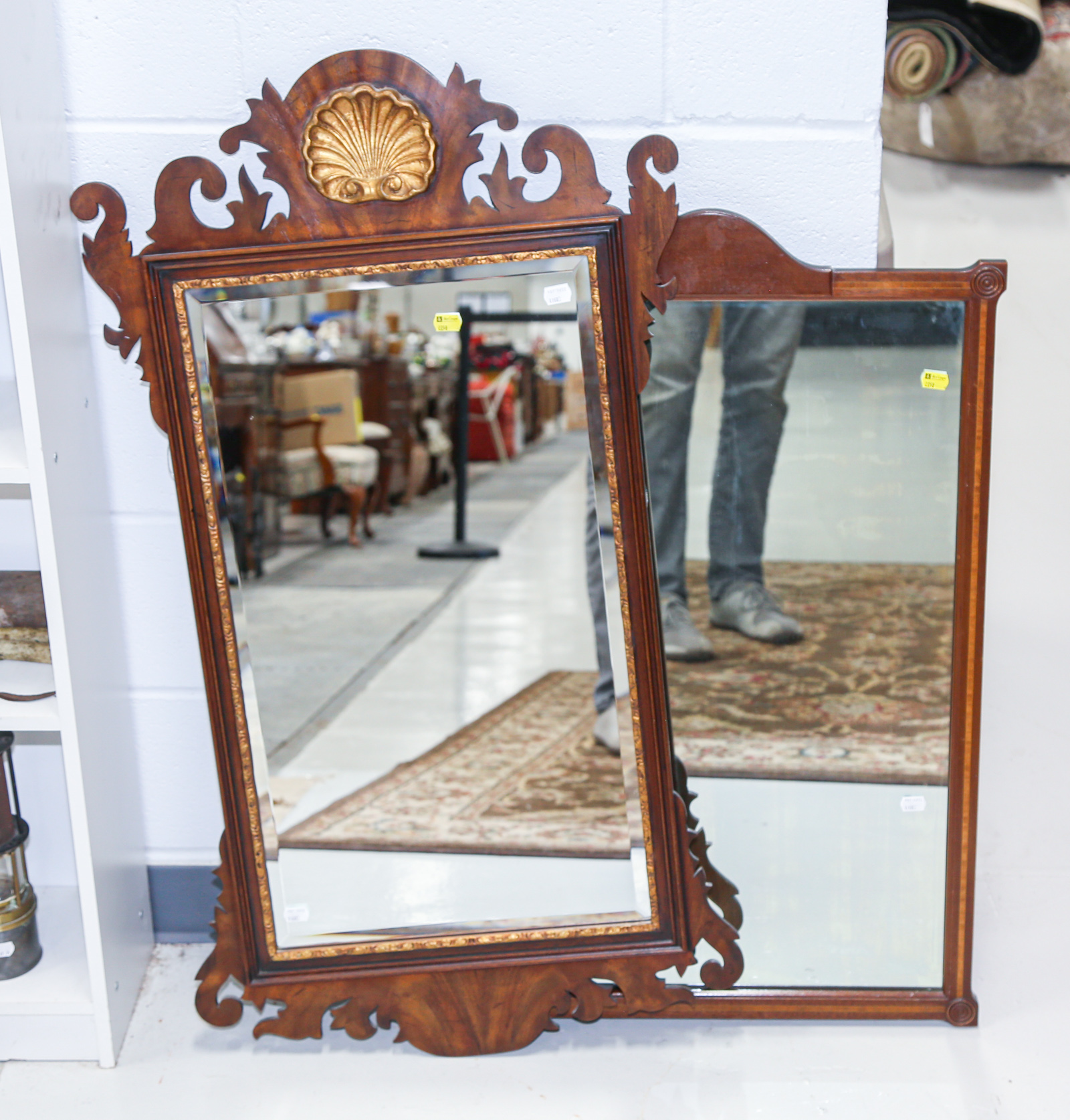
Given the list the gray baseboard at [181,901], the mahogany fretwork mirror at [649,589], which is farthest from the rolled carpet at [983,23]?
the gray baseboard at [181,901]

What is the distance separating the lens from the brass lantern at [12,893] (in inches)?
55.1

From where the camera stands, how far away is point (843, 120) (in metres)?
1.37

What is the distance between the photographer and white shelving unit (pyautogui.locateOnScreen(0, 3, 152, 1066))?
3.95 feet

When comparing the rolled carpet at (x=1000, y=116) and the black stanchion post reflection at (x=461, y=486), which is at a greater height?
the rolled carpet at (x=1000, y=116)

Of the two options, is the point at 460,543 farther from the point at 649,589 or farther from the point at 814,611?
the point at 649,589

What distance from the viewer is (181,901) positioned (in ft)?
5.31

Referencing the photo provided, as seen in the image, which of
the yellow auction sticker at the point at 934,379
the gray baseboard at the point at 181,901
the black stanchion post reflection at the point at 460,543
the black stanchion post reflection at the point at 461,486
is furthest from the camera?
the black stanchion post reflection at the point at 460,543

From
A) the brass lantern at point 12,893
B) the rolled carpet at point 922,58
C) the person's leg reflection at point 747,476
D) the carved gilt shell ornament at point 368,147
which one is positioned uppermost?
the rolled carpet at point 922,58

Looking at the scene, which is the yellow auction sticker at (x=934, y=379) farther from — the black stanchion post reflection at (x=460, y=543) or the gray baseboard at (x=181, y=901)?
the black stanchion post reflection at (x=460, y=543)

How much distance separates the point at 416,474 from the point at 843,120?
14.2 feet

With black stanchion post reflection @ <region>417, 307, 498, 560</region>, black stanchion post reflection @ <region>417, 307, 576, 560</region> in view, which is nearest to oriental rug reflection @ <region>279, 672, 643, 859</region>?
black stanchion post reflection @ <region>417, 307, 576, 560</region>

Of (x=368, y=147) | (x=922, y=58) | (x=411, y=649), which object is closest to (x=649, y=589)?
(x=368, y=147)

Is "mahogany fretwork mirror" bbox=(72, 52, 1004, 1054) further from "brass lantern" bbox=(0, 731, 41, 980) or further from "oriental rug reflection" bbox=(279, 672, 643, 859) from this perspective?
"brass lantern" bbox=(0, 731, 41, 980)

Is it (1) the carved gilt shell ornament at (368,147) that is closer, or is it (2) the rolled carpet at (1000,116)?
(1) the carved gilt shell ornament at (368,147)
